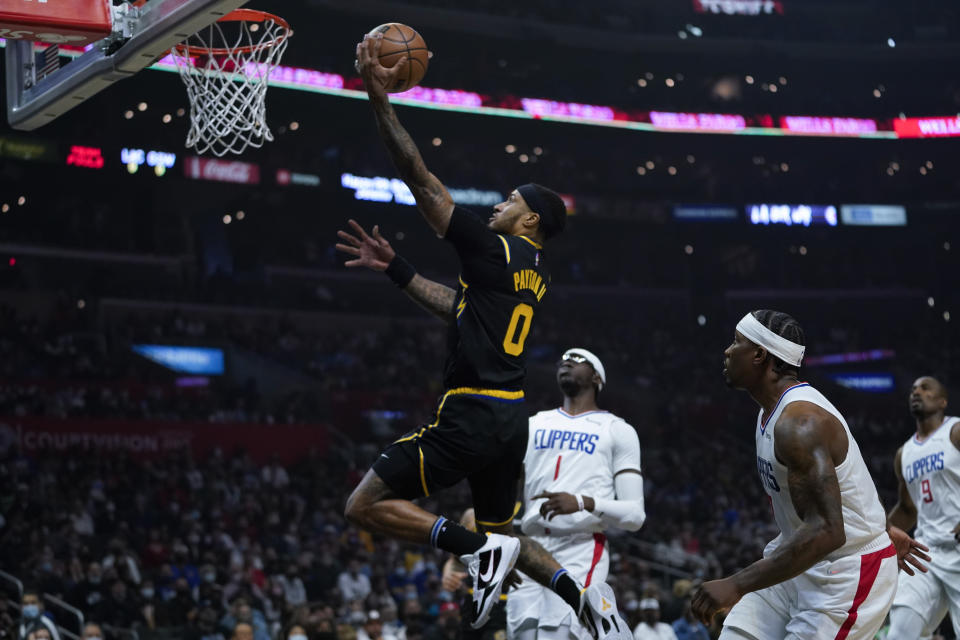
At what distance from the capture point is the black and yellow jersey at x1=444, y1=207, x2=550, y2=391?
218 inches

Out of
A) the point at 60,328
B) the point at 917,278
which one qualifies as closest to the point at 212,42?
the point at 60,328

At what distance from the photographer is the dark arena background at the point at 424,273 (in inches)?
746

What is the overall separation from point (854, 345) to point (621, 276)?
8.99 metres

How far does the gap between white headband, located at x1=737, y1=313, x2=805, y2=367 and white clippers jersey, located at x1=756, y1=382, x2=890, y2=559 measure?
15 centimetres

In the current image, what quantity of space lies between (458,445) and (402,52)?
6.91 ft

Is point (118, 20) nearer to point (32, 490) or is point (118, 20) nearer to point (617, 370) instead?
point (32, 490)

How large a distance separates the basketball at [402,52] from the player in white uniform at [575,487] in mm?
2623

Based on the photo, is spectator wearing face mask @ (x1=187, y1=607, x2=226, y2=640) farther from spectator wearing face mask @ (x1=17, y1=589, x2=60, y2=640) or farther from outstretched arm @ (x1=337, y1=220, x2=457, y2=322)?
outstretched arm @ (x1=337, y1=220, x2=457, y2=322)

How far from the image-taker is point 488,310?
561 cm

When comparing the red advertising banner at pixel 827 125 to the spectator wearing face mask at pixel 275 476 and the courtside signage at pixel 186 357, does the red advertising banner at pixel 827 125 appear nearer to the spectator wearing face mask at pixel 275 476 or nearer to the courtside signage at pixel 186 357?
the courtside signage at pixel 186 357

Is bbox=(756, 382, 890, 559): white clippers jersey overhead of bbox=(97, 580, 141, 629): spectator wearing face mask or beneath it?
overhead

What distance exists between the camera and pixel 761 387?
17.3 feet

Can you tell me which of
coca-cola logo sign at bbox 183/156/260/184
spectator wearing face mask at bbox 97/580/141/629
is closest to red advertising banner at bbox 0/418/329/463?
spectator wearing face mask at bbox 97/580/141/629

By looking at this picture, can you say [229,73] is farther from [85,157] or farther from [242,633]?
A: [85,157]
